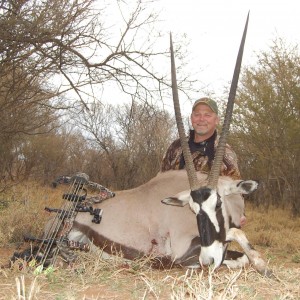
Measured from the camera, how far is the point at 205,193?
10.9 ft

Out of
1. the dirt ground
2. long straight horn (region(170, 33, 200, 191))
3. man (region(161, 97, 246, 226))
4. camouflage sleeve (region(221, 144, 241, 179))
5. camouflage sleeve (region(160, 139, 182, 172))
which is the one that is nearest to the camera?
the dirt ground

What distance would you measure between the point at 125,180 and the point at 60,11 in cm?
1030

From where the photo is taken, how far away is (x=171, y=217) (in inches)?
152

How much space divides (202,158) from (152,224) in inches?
32.1

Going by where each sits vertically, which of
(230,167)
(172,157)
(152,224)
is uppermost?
(172,157)

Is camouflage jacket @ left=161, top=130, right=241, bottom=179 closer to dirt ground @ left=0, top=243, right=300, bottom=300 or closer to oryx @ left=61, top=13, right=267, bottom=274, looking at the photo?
oryx @ left=61, top=13, right=267, bottom=274

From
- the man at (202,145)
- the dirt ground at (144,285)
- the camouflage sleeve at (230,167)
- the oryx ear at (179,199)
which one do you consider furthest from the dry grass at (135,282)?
the man at (202,145)

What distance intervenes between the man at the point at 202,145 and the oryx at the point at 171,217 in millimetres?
222

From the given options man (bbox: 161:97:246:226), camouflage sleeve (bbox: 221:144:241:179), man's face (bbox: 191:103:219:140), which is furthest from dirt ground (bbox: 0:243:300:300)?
man's face (bbox: 191:103:219:140)

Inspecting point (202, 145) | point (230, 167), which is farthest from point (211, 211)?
point (202, 145)

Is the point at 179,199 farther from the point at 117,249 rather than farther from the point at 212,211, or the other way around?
the point at 117,249

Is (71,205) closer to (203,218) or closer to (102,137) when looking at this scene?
(203,218)

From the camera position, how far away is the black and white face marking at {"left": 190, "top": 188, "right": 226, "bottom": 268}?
10.2 feet

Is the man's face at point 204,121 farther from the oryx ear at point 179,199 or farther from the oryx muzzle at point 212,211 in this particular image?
the oryx ear at point 179,199
